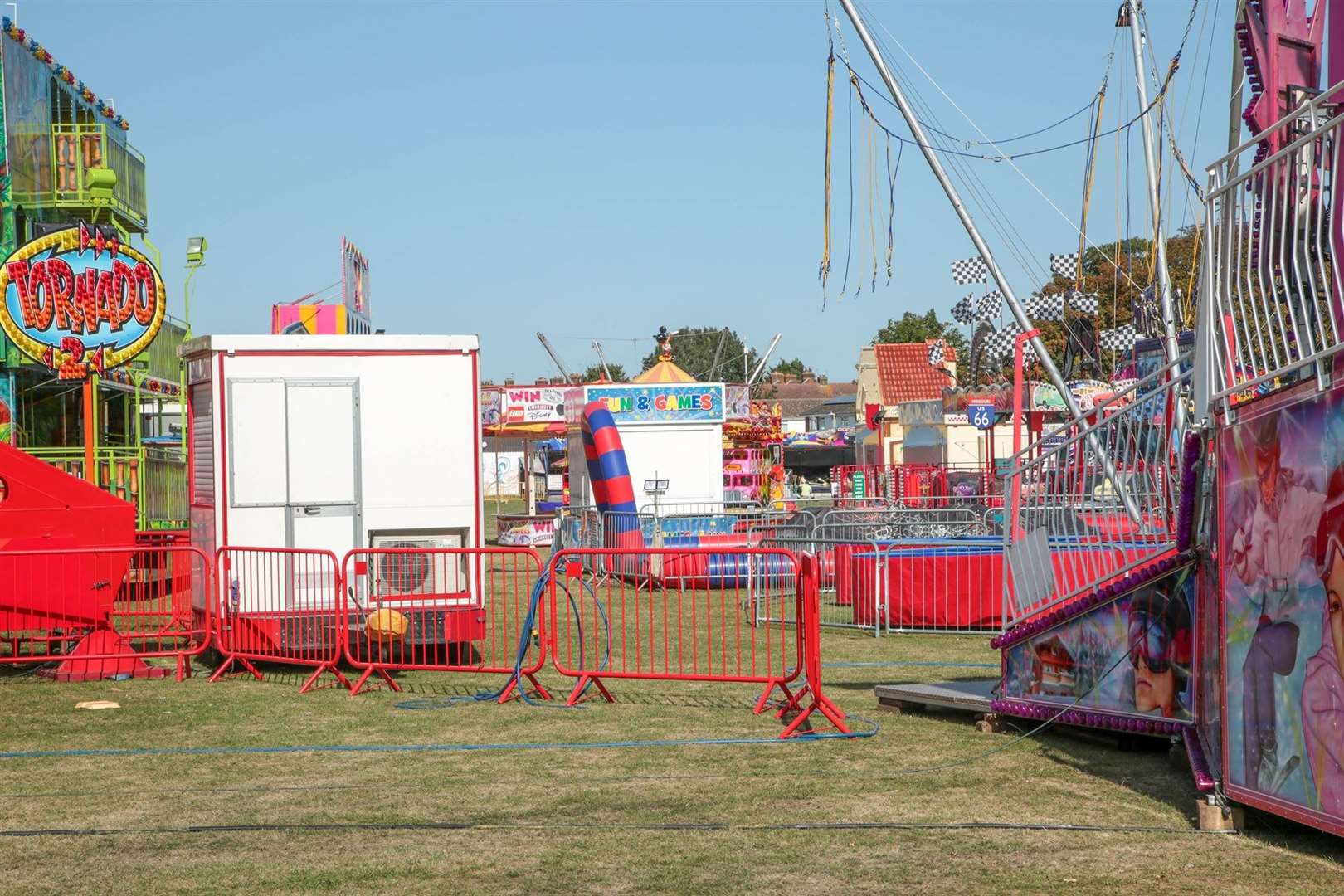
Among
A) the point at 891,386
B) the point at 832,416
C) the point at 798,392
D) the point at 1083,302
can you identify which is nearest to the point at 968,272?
the point at 1083,302

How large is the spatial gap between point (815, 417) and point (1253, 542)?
91811 millimetres

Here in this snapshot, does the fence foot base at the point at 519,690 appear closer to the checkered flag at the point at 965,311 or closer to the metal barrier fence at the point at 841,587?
the metal barrier fence at the point at 841,587

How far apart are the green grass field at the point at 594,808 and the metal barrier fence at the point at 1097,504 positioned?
103 centimetres

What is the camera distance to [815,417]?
9794cm

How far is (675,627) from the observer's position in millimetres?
16328

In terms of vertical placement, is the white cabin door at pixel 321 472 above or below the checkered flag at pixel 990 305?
below

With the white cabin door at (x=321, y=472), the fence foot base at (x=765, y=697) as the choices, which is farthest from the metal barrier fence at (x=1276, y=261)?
the white cabin door at (x=321, y=472)

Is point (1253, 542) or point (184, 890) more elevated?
point (1253, 542)

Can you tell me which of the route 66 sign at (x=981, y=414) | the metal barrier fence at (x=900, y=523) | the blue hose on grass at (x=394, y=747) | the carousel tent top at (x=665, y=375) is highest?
the carousel tent top at (x=665, y=375)

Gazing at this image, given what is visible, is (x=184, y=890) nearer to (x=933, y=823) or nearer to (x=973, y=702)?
(x=933, y=823)

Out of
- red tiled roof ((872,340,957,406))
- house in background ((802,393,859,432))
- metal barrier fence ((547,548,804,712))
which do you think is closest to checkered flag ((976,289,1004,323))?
metal barrier fence ((547,548,804,712))

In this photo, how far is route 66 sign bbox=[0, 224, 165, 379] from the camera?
1778cm

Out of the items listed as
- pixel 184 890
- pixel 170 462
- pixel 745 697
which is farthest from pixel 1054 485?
pixel 170 462

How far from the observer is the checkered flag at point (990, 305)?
3284 centimetres
